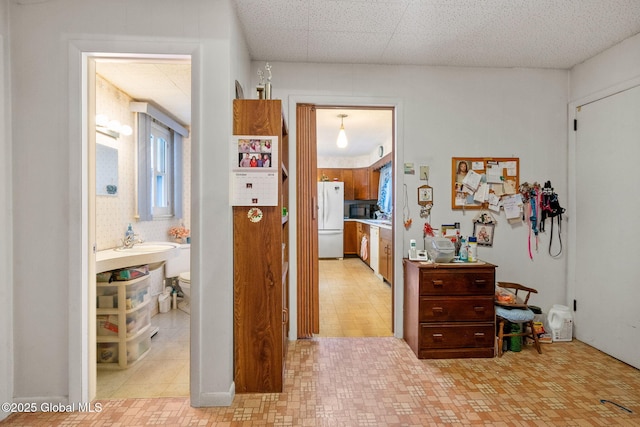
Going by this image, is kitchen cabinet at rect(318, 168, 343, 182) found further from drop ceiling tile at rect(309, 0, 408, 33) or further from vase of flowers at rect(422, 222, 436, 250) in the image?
drop ceiling tile at rect(309, 0, 408, 33)

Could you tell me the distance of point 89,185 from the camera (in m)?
1.95

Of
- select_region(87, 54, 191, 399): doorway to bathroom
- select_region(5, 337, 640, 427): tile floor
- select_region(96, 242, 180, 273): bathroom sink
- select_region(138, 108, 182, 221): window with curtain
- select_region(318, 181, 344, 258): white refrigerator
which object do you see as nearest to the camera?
select_region(5, 337, 640, 427): tile floor

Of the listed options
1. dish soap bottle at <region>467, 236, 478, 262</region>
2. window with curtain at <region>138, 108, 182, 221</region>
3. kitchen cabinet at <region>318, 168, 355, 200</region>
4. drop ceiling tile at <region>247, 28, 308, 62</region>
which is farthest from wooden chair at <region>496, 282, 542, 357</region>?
kitchen cabinet at <region>318, 168, 355, 200</region>

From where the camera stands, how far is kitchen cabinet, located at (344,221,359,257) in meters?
7.60

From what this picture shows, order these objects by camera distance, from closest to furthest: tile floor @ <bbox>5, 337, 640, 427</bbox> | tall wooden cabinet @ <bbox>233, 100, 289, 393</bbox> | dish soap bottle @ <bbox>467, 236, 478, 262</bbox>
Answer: tile floor @ <bbox>5, 337, 640, 427</bbox>, tall wooden cabinet @ <bbox>233, 100, 289, 393</bbox>, dish soap bottle @ <bbox>467, 236, 478, 262</bbox>

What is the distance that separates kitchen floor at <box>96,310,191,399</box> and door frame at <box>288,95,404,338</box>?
0.94m

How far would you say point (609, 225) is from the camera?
262 cm

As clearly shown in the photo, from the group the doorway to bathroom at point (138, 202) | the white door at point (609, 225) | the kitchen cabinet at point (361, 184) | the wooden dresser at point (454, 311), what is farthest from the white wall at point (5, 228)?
the kitchen cabinet at point (361, 184)

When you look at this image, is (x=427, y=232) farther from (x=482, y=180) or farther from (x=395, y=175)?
(x=482, y=180)

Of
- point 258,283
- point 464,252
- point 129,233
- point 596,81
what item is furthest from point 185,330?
point 596,81

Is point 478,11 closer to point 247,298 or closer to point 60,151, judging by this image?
point 247,298

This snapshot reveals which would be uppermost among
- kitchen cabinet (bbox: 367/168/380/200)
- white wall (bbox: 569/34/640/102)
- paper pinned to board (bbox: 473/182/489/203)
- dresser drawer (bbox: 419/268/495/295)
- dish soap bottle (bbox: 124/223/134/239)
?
white wall (bbox: 569/34/640/102)

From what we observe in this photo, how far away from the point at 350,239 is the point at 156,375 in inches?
224

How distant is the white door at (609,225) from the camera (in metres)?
2.44
